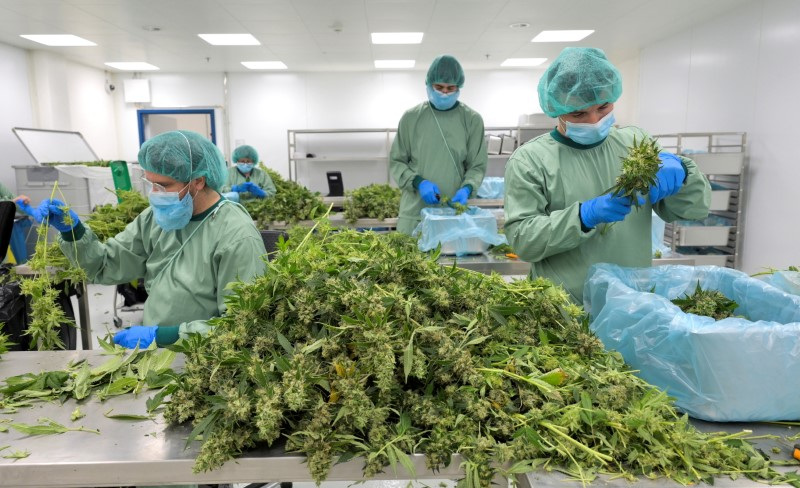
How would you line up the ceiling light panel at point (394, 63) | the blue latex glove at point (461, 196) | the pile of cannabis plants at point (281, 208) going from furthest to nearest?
the ceiling light panel at point (394, 63) < the pile of cannabis plants at point (281, 208) < the blue latex glove at point (461, 196)

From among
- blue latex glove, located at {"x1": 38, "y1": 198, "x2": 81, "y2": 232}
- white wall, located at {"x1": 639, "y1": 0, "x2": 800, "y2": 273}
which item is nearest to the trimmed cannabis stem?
blue latex glove, located at {"x1": 38, "y1": 198, "x2": 81, "y2": 232}

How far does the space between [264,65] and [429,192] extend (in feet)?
22.0

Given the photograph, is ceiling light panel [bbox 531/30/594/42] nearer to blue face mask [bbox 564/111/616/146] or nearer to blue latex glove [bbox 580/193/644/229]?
blue face mask [bbox 564/111/616/146]

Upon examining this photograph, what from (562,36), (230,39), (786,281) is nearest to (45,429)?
(786,281)

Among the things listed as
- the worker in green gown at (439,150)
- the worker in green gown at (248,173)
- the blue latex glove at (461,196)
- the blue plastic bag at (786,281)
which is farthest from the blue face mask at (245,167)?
the blue plastic bag at (786,281)

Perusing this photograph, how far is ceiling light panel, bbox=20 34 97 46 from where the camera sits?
6715 mm

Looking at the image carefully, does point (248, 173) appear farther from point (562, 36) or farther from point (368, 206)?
point (562, 36)

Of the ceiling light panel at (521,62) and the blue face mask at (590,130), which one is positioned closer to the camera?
the blue face mask at (590,130)

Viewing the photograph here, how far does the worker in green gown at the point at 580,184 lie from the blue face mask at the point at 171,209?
44.8 inches

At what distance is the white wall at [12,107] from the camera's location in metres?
7.09

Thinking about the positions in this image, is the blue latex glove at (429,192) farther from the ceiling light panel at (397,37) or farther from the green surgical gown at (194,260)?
the ceiling light panel at (397,37)

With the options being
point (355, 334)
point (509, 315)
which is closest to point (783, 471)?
point (509, 315)

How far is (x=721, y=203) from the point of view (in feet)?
16.5

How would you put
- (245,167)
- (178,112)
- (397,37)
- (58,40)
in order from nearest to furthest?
1. (245,167)
2. (397,37)
3. (58,40)
4. (178,112)
